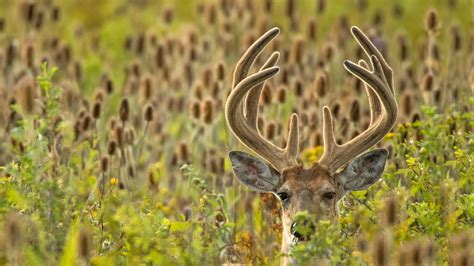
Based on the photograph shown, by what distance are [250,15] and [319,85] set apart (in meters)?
4.80

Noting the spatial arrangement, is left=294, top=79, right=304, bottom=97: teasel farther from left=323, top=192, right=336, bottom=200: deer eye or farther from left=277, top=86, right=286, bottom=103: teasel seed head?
left=323, top=192, right=336, bottom=200: deer eye

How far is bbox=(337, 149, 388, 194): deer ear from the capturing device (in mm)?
9227

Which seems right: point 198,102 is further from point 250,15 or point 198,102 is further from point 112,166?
point 250,15

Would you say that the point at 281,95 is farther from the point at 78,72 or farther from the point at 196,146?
the point at 78,72

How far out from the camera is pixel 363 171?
925 cm

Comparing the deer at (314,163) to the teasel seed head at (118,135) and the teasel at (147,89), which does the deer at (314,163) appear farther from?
the teasel at (147,89)

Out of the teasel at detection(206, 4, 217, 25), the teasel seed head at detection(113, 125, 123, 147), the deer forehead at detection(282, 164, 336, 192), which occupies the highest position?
the teasel at detection(206, 4, 217, 25)

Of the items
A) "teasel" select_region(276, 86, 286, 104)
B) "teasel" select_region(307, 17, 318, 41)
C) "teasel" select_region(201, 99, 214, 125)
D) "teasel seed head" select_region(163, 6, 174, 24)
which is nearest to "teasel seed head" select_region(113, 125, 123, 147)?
"teasel" select_region(201, 99, 214, 125)

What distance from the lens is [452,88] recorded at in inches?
550

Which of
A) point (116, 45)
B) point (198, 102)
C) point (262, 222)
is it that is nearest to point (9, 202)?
point (262, 222)

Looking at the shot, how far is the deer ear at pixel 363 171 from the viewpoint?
9227 millimetres

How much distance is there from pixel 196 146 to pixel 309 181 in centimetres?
519

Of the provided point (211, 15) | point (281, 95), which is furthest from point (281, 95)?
point (211, 15)

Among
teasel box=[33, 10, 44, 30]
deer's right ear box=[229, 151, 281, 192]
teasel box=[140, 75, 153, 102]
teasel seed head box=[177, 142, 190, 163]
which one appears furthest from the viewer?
teasel box=[33, 10, 44, 30]
